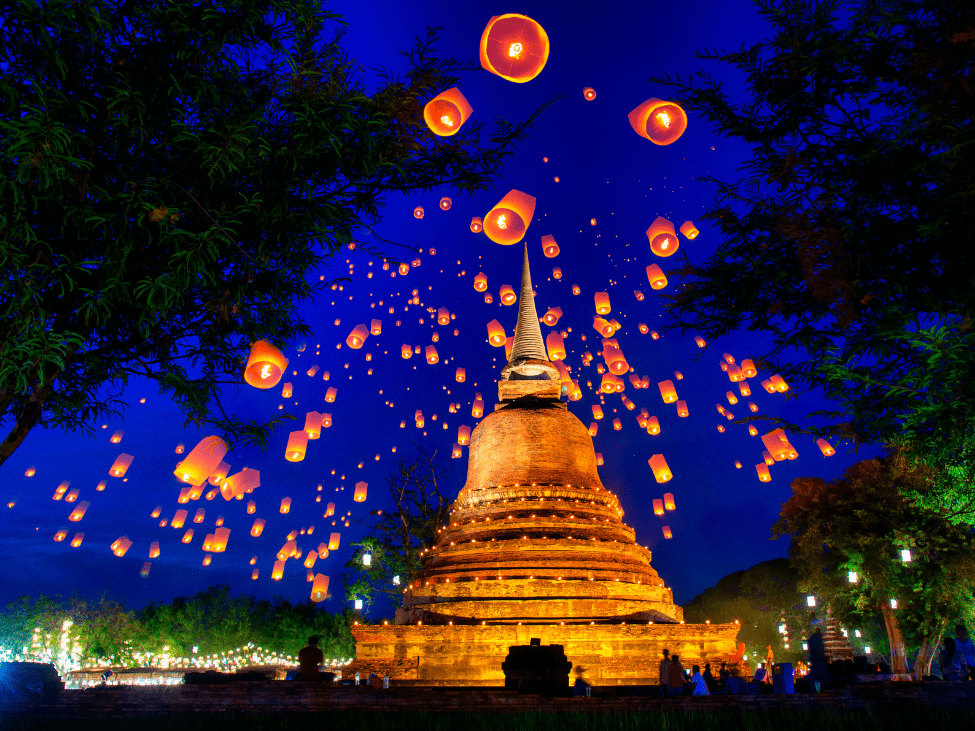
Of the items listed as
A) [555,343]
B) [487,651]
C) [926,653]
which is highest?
[555,343]

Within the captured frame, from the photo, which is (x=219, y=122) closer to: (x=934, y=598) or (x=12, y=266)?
(x=12, y=266)

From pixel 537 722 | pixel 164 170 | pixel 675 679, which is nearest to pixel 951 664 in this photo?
pixel 675 679

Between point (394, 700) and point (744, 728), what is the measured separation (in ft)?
15.6

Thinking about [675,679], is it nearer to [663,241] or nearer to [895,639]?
[663,241]

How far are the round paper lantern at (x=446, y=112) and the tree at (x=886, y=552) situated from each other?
21.9m

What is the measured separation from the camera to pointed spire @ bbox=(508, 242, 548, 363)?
Result: 1249 inches

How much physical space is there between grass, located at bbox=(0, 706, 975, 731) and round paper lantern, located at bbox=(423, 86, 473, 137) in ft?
24.4

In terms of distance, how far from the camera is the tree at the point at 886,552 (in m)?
24.5

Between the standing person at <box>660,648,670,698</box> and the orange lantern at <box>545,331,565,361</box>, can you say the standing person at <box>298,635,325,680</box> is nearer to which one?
the standing person at <box>660,648,670,698</box>

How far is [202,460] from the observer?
9.50 meters

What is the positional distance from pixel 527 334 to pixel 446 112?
80.5ft

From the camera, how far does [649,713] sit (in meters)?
8.20

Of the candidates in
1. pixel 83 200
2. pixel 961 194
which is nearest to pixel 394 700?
pixel 83 200

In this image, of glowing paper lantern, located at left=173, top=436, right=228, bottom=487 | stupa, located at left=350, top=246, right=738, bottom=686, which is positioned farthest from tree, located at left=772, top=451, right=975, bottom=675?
glowing paper lantern, located at left=173, top=436, right=228, bottom=487
